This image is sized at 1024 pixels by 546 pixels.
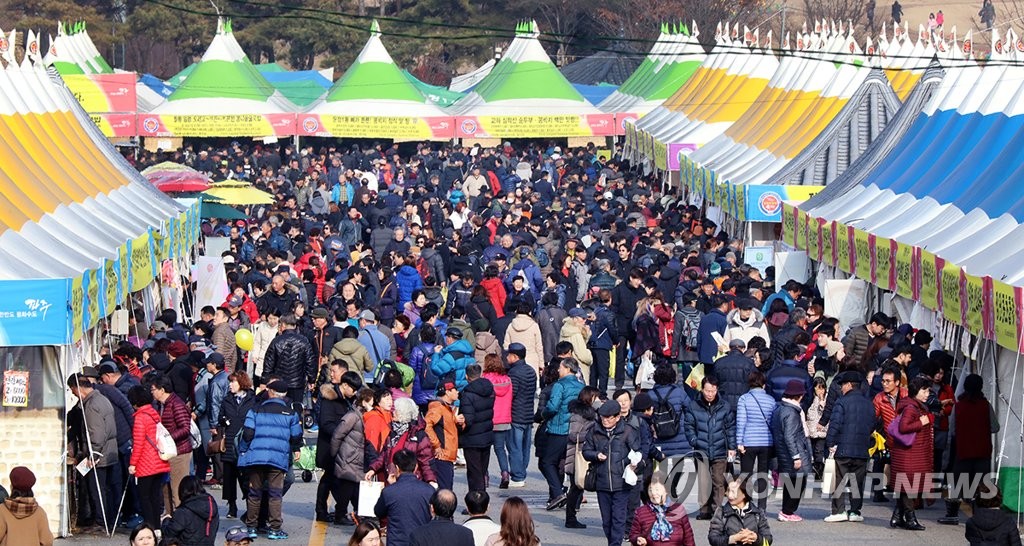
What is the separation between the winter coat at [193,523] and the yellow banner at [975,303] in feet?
19.0

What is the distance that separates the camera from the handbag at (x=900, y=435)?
42.0 ft

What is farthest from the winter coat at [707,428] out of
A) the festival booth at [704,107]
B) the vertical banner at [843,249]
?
the festival booth at [704,107]

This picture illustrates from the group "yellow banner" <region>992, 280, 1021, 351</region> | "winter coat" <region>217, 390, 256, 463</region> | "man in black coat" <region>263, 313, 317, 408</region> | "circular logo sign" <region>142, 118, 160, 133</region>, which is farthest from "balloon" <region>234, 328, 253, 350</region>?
"circular logo sign" <region>142, 118, 160, 133</region>

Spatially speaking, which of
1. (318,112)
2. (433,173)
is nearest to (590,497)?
(433,173)

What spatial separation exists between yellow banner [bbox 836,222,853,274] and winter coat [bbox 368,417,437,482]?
292 inches

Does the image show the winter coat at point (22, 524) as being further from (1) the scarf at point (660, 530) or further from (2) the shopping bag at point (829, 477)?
(2) the shopping bag at point (829, 477)

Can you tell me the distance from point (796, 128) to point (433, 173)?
9983mm

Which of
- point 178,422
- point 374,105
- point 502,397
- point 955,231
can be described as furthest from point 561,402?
point 374,105

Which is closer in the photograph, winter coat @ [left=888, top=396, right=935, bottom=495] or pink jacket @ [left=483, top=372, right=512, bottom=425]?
winter coat @ [left=888, top=396, right=935, bottom=495]

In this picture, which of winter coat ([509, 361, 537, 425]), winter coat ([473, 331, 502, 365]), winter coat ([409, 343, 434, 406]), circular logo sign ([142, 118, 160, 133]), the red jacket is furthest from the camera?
circular logo sign ([142, 118, 160, 133])

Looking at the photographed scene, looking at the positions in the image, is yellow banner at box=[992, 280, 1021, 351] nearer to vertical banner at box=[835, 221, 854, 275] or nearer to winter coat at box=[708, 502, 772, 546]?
winter coat at box=[708, 502, 772, 546]

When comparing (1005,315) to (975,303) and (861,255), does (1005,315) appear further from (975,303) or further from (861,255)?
(861,255)

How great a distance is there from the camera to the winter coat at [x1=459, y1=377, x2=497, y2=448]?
13125mm

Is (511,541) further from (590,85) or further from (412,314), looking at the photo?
(590,85)
